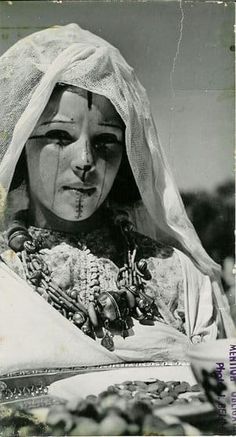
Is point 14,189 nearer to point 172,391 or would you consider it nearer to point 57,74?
point 57,74

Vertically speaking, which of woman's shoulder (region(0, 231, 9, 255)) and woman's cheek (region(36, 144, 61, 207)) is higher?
woman's cheek (region(36, 144, 61, 207))

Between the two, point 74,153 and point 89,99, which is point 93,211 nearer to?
point 74,153

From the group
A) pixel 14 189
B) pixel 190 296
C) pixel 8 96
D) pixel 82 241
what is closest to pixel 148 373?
pixel 190 296

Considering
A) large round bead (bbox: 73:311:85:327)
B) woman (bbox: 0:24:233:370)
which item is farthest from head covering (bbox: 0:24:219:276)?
large round bead (bbox: 73:311:85:327)

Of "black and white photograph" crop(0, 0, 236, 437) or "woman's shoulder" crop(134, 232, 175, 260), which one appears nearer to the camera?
"black and white photograph" crop(0, 0, 236, 437)

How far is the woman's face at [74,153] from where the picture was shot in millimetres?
2992

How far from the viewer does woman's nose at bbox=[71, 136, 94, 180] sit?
300 centimetres

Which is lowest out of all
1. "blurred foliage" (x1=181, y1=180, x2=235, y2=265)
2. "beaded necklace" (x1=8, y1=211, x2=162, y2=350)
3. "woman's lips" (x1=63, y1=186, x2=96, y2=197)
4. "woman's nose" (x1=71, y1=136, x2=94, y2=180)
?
"beaded necklace" (x1=8, y1=211, x2=162, y2=350)

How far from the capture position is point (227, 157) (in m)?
3.08

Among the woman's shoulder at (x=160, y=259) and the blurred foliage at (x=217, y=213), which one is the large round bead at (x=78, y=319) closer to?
the woman's shoulder at (x=160, y=259)

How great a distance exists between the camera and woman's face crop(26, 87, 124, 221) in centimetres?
299

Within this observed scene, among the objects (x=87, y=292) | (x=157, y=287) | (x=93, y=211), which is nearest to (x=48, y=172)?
(x=93, y=211)

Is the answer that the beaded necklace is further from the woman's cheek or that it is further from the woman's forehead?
the woman's forehead

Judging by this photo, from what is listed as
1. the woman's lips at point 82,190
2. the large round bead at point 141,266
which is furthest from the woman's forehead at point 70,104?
the large round bead at point 141,266
